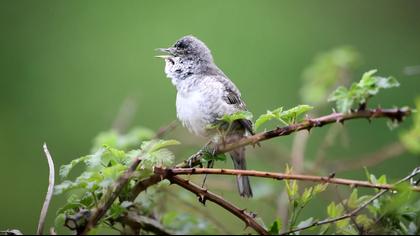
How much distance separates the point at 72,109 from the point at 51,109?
24cm

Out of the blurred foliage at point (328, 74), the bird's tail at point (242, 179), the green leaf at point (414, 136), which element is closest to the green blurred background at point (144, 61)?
the blurred foliage at point (328, 74)

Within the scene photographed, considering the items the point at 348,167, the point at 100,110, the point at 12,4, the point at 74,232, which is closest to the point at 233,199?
the point at 100,110

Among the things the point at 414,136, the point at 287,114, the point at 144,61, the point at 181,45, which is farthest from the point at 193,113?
the point at 144,61

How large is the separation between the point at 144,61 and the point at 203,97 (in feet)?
13.7

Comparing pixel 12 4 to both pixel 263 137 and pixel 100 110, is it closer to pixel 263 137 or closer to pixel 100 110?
pixel 100 110

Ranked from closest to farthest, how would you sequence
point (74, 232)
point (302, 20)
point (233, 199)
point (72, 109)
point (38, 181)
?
1. point (74, 232)
2. point (233, 199)
3. point (38, 181)
4. point (72, 109)
5. point (302, 20)

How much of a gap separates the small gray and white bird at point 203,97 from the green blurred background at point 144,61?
1.92 meters

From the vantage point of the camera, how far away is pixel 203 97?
12.1ft

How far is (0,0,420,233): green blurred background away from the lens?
6.81 metres

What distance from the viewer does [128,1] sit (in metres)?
8.86

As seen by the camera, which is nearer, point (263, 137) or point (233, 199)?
point (263, 137)

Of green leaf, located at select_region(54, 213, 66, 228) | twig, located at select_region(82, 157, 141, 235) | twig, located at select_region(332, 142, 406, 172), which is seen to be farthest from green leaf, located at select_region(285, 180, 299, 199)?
twig, located at select_region(332, 142, 406, 172)

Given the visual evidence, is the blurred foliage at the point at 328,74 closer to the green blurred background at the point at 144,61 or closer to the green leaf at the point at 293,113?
the green blurred background at the point at 144,61

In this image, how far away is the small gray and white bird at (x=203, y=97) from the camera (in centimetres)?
346
